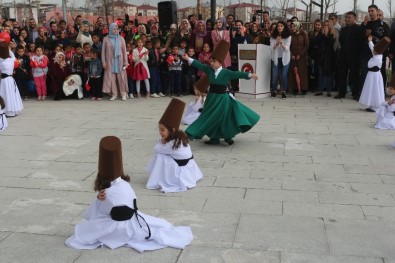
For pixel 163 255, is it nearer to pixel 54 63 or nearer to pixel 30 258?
pixel 30 258

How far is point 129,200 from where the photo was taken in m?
4.28

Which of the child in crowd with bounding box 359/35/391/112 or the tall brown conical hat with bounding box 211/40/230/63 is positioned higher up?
the tall brown conical hat with bounding box 211/40/230/63

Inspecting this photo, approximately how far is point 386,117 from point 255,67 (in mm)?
4447

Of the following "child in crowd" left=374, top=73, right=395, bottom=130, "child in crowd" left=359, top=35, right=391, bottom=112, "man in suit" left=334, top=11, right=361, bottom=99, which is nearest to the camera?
"child in crowd" left=374, top=73, right=395, bottom=130

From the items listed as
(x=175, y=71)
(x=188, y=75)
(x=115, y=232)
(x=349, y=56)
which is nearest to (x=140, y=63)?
(x=175, y=71)

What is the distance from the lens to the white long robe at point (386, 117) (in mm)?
8876

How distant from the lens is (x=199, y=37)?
13.5 meters

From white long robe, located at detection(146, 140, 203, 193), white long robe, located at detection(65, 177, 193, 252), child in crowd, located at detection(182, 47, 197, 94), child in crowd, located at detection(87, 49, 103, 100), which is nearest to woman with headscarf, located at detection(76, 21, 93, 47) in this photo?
child in crowd, located at detection(87, 49, 103, 100)

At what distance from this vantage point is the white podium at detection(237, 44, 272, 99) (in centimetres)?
1262

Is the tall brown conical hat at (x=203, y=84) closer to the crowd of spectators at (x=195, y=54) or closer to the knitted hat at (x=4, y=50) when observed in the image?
the crowd of spectators at (x=195, y=54)

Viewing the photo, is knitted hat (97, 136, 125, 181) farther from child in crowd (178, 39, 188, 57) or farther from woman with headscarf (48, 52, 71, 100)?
woman with headscarf (48, 52, 71, 100)

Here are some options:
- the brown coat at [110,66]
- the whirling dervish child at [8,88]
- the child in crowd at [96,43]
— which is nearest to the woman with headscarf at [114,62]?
the brown coat at [110,66]

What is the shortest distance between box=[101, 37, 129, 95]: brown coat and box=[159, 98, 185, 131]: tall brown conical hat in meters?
7.45

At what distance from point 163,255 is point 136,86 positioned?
973 centimetres
